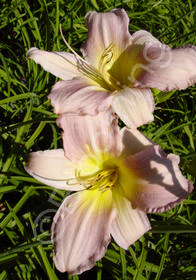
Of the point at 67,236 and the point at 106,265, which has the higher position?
the point at 67,236

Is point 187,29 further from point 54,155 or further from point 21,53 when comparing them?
point 54,155

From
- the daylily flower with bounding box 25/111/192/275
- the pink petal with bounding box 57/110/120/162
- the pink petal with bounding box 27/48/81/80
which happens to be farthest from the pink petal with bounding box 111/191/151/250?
the pink petal with bounding box 27/48/81/80

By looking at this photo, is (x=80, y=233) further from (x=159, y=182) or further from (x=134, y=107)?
(x=134, y=107)

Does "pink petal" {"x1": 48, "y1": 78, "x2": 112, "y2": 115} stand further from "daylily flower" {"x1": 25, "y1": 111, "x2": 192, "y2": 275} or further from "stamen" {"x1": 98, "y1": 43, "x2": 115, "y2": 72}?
"stamen" {"x1": 98, "y1": 43, "x2": 115, "y2": 72}

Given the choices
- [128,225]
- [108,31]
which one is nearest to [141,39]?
[108,31]

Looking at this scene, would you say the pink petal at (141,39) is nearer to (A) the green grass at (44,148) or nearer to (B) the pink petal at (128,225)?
(A) the green grass at (44,148)

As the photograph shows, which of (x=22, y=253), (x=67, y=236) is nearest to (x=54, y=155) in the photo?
(x=67, y=236)

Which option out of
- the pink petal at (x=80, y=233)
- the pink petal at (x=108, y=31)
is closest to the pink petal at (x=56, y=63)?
the pink petal at (x=108, y=31)
